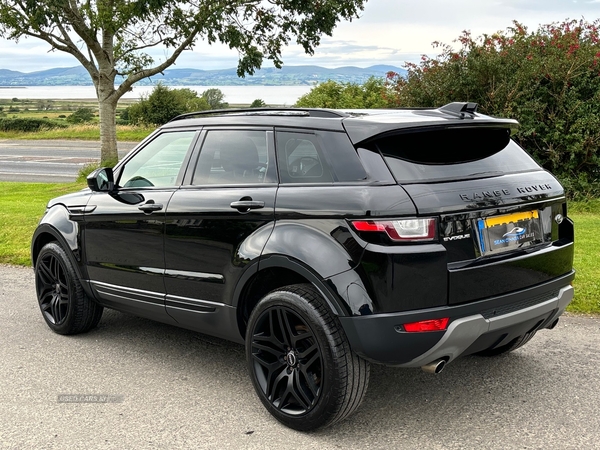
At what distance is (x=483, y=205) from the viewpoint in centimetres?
353

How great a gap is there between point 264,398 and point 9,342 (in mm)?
2577

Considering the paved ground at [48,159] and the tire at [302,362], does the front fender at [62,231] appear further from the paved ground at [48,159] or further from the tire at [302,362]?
the paved ground at [48,159]

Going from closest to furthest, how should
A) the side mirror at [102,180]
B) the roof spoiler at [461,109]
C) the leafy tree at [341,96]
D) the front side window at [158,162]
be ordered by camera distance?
the roof spoiler at [461,109]
the front side window at [158,162]
the side mirror at [102,180]
the leafy tree at [341,96]

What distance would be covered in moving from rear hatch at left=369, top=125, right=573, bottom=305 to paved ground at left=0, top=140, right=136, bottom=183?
1787cm

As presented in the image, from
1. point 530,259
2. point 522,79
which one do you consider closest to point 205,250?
point 530,259

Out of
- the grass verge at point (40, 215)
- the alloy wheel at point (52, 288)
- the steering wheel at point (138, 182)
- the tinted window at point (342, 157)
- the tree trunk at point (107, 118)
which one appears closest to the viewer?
the tinted window at point (342, 157)

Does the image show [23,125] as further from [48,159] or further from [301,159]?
[301,159]

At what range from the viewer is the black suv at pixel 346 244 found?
336cm

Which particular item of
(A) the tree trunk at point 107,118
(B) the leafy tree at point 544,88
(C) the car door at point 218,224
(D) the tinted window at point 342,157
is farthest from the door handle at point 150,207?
(A) the tree trunk at point 107,118

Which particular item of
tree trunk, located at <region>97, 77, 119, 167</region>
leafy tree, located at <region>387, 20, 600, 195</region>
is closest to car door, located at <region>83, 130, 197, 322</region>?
leafy tree, located at <region>387, 20, 600, 195</region>

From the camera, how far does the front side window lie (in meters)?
4.69

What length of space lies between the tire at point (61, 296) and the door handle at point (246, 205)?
200 centimetres

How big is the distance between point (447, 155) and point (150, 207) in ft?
6.75

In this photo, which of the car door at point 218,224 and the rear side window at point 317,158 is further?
the car door at point 218,224
